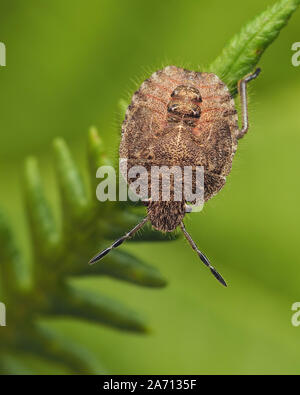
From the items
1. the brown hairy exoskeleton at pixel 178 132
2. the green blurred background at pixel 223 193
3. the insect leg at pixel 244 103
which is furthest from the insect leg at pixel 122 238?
the green blurred background at pixel 223 193

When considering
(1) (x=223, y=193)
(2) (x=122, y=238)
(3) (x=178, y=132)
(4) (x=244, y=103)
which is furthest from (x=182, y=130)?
(1) (x=223, y=193)

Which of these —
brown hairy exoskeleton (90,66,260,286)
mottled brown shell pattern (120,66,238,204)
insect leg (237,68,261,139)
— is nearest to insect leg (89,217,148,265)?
brown hairy exoskeleton (90,66,260,286)

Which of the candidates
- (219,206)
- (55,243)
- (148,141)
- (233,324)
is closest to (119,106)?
(148,141)

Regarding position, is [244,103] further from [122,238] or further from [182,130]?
[122,238]

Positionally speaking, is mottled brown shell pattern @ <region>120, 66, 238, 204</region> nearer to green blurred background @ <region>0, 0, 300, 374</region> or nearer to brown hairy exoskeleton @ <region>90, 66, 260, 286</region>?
brown hairy exoskeleton @ <region>90, 66, 260, 286</region>

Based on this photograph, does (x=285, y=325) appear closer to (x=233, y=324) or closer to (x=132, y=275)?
(x=233, y=324)
